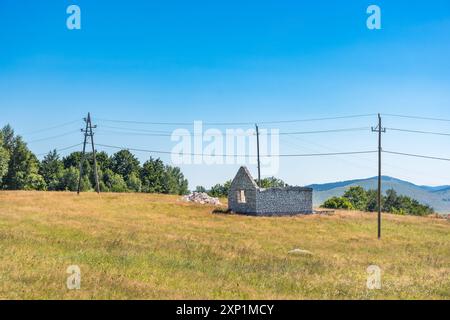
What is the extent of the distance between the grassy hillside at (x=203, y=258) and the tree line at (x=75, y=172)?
62.3 meters

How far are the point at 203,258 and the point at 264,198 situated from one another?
33.8 metres

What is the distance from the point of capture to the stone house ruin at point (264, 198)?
182 feet

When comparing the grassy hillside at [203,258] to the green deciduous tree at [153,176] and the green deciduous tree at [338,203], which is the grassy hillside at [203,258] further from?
the green deciduous tree at [153,176]

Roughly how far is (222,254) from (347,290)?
362 inches

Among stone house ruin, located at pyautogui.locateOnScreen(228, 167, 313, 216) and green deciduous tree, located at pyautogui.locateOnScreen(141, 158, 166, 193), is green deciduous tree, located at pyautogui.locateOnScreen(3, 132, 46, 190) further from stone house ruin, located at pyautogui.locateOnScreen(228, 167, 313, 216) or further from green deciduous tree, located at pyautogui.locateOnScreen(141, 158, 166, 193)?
stone house ruin, located at pyautogui.locateOnScreen(228, 167, 313, 216)

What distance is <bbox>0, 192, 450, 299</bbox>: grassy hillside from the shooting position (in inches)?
585

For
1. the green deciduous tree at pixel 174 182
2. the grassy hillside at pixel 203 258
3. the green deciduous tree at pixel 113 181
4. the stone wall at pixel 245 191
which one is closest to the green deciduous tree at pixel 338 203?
the green deciduous tree at pixel 174 182

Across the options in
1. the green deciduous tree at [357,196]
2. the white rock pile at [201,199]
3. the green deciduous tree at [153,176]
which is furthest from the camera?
the green deciduous tree at [357,196]

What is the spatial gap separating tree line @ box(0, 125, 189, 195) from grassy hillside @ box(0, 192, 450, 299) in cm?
6229

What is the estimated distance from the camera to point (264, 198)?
55.8 m

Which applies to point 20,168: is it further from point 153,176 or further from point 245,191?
point 245,191

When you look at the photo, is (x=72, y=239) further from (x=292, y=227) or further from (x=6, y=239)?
(x=292, y=227)

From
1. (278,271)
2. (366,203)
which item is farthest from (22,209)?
(366,203)

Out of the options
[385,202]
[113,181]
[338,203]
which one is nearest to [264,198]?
[338,203]
